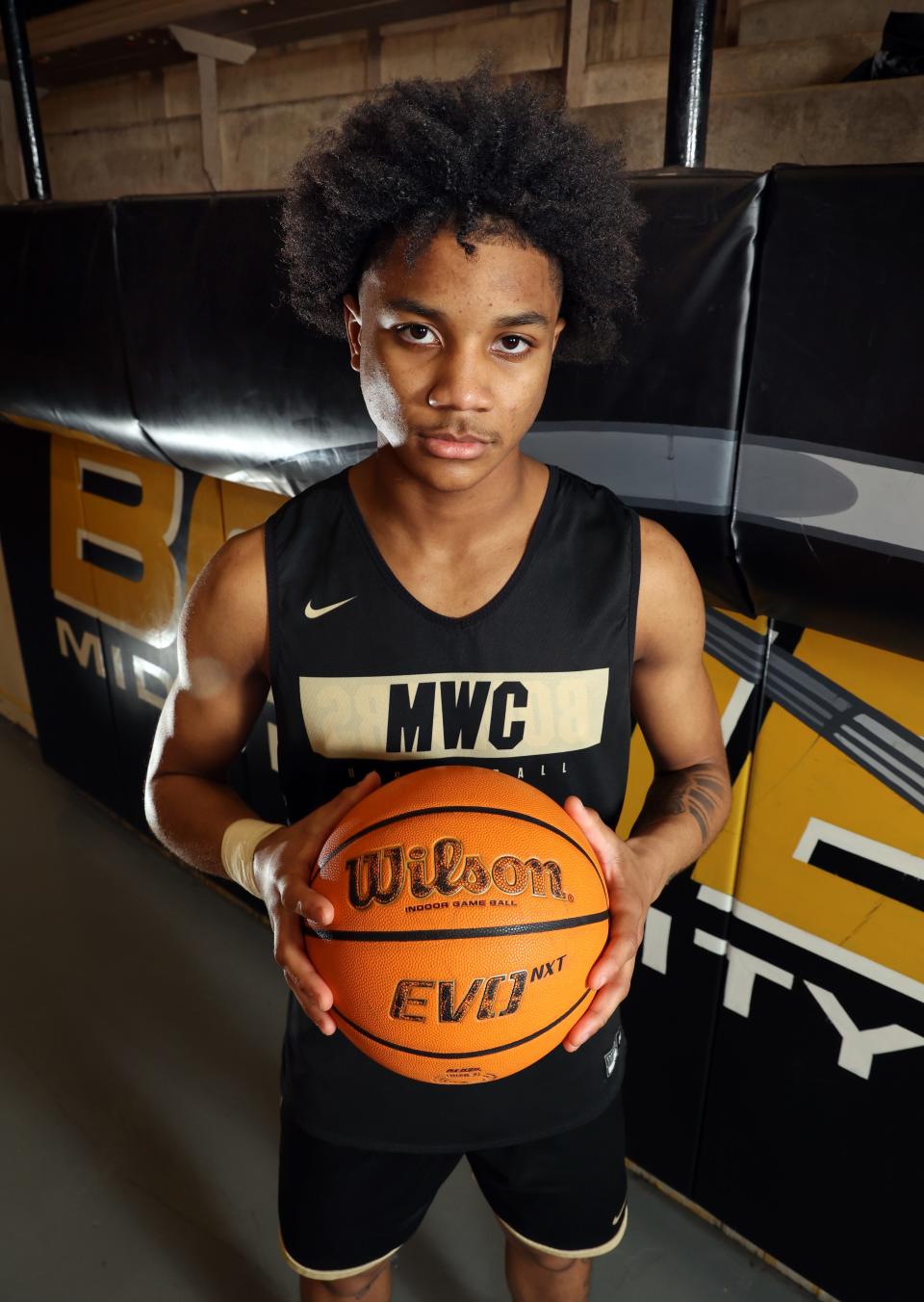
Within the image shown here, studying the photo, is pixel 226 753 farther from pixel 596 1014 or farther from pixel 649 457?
pixel 649 457

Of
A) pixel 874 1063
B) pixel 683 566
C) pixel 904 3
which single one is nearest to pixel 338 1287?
pixel 874 1063

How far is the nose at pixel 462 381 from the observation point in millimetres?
980

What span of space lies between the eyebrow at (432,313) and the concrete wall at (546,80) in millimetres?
445

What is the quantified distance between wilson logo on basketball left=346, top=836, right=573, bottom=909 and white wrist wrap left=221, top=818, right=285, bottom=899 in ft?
0.76

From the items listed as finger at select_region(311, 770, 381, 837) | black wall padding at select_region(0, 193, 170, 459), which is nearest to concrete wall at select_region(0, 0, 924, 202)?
black wall padding at select_region(0, 193, 170, 459)

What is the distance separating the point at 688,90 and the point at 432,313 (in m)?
0.69

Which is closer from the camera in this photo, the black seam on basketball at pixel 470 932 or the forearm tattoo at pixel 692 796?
the black seam on basketball at pixel 470 932

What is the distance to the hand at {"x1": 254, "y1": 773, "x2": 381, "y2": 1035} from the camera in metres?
0.97

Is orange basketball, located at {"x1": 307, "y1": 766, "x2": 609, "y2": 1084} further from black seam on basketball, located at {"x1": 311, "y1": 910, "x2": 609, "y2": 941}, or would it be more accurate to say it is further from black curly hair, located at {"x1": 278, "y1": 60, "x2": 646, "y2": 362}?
black curly hair, located at {"x1": 278, "y1": 60, "x2": 646, "y2": 362}

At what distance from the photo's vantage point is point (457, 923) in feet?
3.04

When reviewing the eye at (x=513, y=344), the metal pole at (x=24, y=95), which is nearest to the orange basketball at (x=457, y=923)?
the eye at (x=513, y=344)

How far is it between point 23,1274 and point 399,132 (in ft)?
6.89

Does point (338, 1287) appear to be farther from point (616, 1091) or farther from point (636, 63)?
point (636, 63)

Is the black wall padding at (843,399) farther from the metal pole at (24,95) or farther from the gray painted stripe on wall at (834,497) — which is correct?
the metal pole at (24,95)
